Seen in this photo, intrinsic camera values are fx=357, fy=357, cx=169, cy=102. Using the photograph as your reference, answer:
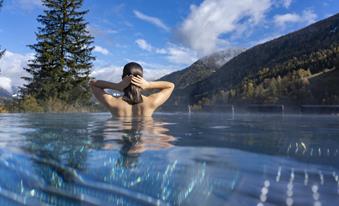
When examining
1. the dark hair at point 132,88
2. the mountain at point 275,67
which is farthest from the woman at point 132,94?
the mountain at point 275,67

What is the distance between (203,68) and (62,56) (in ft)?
406

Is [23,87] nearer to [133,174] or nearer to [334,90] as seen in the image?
[133,174]

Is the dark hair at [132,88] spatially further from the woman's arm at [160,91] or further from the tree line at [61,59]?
the tree line at [61,59]

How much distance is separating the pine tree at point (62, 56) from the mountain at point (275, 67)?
82.5 ft

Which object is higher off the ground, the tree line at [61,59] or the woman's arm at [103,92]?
the tree line at [61,59]

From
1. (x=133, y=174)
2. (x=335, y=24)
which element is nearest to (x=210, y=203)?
(x=133, y=174)

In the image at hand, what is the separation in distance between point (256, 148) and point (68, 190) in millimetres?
1487

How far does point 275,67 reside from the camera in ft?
250

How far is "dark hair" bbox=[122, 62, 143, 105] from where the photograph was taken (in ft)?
20.3

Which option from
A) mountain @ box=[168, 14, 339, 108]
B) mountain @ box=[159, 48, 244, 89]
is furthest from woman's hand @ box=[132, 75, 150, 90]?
mountain @ box=[159, 48, 244, 89]

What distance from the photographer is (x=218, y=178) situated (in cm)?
161

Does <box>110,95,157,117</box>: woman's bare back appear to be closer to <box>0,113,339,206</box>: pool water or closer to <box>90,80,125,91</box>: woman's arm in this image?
<box>90,80,125,91</box>: woman's arm

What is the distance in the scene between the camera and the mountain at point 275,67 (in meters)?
→ 45.5

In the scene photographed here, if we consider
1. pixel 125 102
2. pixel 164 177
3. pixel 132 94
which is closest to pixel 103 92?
pixel 125 102
